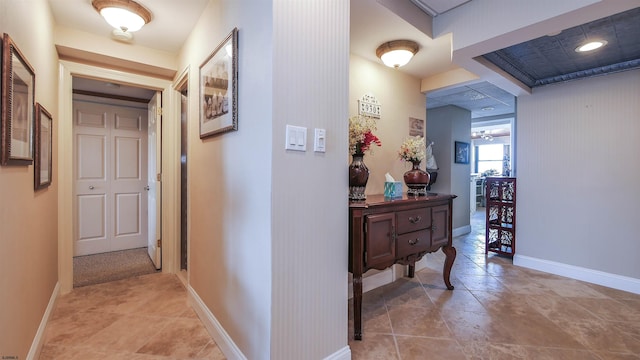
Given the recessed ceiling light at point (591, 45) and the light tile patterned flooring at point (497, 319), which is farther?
the recessed ceiling light at point (591, 45)

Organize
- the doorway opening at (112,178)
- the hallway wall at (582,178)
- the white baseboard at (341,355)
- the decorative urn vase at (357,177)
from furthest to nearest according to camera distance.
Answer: the doorway opening at (112,178) → the hallway wall at (582,178) → the decorative urn vase at (357,177) → the white baseboard at (341,355)

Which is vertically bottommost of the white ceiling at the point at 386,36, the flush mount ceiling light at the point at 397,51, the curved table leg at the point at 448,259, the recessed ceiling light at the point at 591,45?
the curved table leg at the point at 448,259

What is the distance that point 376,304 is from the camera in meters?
2.35

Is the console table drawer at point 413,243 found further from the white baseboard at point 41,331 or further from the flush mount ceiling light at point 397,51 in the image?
the white baseboard at point 41,331

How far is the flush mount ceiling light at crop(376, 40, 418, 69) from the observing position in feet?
7.47

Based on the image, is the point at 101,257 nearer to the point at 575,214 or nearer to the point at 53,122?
the point at 53,122

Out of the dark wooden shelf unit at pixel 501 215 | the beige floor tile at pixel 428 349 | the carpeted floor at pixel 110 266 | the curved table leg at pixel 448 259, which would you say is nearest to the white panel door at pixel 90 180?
the carpeted floor at pixel 110 266

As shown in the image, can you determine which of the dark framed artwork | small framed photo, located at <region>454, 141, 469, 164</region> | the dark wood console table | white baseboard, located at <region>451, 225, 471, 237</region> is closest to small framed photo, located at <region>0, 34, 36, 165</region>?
the dark framed artwork

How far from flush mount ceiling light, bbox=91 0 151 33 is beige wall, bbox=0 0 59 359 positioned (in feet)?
1.03

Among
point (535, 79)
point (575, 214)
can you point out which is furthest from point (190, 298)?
point (535, 79)

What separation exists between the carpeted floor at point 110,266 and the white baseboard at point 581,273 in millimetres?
4286

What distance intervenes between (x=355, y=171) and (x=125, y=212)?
12.0 ft

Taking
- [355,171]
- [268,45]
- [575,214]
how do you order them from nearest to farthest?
1. [268,45]
2. [355,171]
3. [575,214]

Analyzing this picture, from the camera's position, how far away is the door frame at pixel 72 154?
8.04ft
